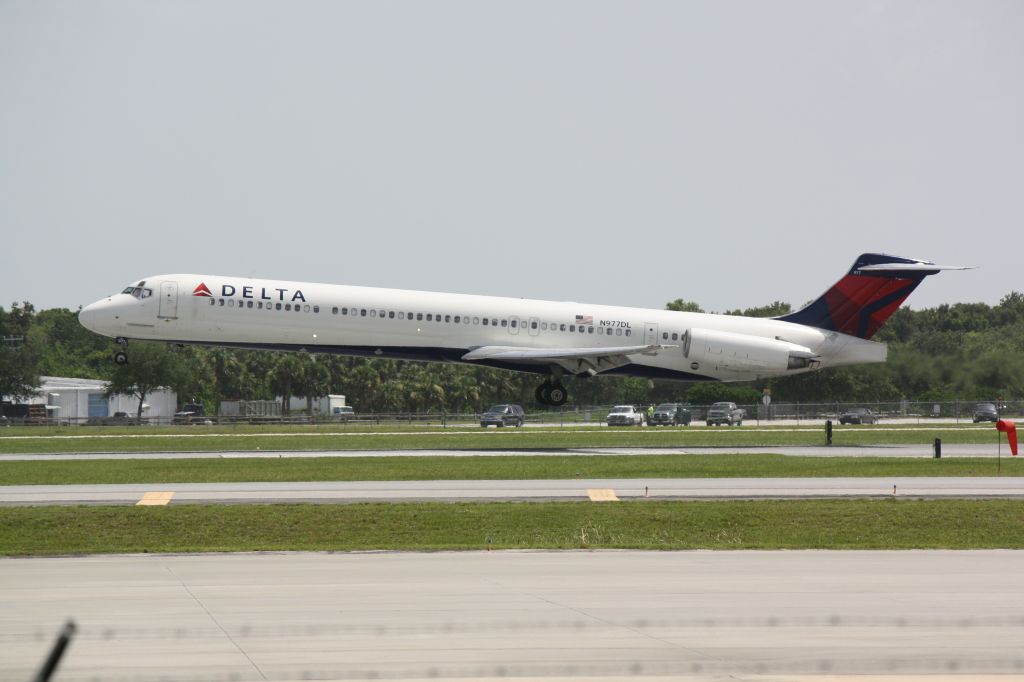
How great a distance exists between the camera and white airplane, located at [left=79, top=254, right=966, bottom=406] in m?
50.8

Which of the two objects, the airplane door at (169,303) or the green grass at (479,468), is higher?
the airplane door at (169,303)

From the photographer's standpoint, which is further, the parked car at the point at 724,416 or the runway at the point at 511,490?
the parked car at the point at 724,416

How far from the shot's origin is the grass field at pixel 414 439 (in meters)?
51.3

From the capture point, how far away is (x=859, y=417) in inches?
3191

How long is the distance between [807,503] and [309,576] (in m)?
13.7

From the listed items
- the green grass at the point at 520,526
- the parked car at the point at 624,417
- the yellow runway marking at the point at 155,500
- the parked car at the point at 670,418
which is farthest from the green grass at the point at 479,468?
the parked car at the point at 670,418

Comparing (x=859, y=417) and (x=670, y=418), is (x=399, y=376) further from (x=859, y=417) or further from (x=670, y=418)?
(x=859, y=417)

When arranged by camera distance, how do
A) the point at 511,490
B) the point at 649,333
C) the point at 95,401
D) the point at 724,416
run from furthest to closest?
the point at 95,401
the point at 724,416
the point at 649,333
the point at 511,490

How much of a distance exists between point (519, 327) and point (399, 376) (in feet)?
193

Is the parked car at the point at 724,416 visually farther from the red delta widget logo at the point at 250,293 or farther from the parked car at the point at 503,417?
the red delta widget logo at the point at 250,293

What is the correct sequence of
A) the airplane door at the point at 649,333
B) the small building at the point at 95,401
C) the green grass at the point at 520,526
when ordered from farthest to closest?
1. the small building at the point at 95,401
2. the airplane door at the point at 649,333
3. the green grass at the point at 520,526

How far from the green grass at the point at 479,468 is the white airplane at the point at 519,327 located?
9393 millimetres

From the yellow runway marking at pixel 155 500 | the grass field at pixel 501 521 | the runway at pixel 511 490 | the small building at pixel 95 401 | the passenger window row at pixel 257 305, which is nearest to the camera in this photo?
the grass field at pixel 501 521

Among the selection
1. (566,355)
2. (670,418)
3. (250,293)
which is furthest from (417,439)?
(670,418)
